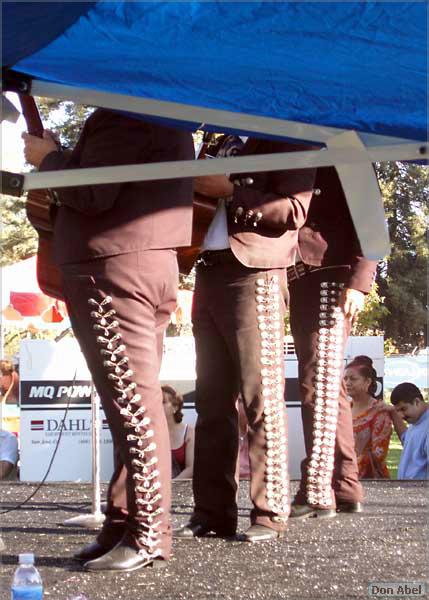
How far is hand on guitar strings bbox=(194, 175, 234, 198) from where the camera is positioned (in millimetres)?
3168

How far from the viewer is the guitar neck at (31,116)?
283 centimetres

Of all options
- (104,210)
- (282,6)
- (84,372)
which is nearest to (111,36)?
(282,6)

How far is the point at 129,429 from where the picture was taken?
283 cm

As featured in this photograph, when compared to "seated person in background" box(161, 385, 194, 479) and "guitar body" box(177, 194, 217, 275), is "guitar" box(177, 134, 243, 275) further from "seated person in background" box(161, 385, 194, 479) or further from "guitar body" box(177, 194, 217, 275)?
"seated person in background" box(161, 385, 194, 479)

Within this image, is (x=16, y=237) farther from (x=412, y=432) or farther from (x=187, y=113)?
(x=187, y=113)

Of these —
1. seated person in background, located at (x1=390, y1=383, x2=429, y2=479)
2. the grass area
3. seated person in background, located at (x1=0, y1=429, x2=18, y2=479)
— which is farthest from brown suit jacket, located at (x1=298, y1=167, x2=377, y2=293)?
the grass area

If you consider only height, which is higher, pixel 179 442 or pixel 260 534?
pixel 179 442

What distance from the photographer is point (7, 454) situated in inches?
272

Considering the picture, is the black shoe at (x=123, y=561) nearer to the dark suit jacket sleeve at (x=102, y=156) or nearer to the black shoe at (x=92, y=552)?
the black shoe at (x=92, y=552)

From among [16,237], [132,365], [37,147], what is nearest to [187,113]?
[37,147]

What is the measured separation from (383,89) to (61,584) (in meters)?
1.48

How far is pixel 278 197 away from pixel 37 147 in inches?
32.7

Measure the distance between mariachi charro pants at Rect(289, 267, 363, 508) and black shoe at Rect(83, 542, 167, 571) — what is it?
42.5 inches

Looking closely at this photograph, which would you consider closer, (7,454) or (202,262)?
(202,262)
